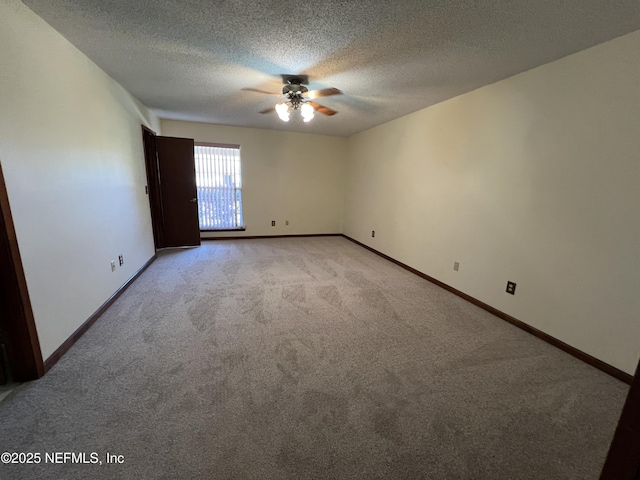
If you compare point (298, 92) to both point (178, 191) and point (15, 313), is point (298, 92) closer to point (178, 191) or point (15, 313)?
point (15, 313)

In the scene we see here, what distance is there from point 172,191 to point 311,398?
435cm

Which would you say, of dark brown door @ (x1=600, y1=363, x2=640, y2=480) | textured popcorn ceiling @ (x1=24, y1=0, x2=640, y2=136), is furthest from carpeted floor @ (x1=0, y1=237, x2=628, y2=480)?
textured popcorn ceiling @ (x1=24, y1=0, x2=640, y2=136)

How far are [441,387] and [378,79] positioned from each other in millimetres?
2737

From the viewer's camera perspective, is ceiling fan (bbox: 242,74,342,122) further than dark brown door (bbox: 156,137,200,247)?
No

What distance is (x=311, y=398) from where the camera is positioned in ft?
5.12

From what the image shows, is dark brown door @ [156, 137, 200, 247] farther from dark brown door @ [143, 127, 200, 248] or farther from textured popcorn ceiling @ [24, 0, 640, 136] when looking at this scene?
textured popcorn ceiling @ [24, 0, 640, 136]

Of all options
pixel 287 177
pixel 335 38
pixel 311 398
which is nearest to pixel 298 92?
pixel 335 38

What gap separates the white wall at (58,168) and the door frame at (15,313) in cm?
6

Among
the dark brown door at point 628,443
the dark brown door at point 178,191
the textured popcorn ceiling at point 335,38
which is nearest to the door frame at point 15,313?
the textured popcorn ceiling at point 335,38

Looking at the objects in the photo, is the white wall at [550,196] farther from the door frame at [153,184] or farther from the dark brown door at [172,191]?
the door frame at [153,184]

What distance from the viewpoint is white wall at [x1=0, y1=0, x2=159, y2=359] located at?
157 cm

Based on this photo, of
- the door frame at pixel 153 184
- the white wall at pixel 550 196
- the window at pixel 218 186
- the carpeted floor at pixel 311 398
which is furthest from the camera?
the window at pixel 218 186

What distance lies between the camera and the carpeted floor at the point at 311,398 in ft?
3.99

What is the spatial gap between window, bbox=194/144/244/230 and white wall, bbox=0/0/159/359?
223 cm
